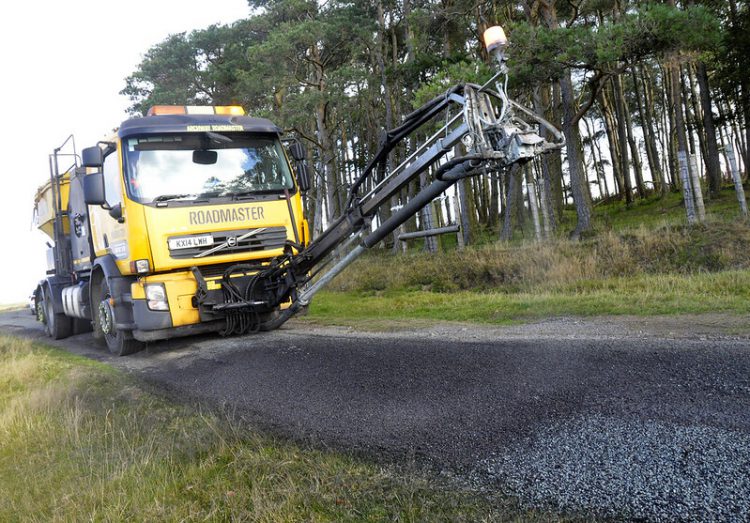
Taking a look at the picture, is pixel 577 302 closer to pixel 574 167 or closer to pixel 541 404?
pixel 541 404

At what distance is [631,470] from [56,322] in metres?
13.6

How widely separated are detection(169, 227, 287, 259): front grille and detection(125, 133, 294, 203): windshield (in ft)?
1.99

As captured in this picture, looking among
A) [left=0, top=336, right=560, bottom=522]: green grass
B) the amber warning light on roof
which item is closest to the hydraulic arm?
the amber warning light on roof

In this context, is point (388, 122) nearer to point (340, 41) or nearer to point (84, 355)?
point (340, 41)

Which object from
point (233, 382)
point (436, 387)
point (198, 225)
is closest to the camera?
point (436, 387)

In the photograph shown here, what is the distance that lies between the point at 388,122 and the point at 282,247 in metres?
17.4

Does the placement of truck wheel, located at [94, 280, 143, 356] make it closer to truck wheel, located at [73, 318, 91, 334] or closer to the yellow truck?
the yellow truck

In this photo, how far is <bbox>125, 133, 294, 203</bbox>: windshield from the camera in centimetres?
854

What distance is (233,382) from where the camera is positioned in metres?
6.41

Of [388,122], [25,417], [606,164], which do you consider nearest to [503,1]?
[388,122]

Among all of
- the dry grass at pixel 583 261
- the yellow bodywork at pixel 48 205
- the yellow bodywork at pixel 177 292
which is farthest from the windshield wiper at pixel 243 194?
the dry grass at pixel 583 261

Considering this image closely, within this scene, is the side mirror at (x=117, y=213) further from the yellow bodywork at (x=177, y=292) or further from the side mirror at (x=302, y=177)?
the side mirror at (x=302, y=177)

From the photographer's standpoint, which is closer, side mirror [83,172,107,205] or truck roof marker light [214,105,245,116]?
side mirror [83,172,107,205]

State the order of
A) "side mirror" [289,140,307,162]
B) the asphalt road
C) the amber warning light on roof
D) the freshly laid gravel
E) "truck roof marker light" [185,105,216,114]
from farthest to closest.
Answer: "truck roof marker light" [185,105,216,114]
the amber warning light on roof
"side mirror" [289,140,307,162]
the asphalt road
the freshly laid gravel
